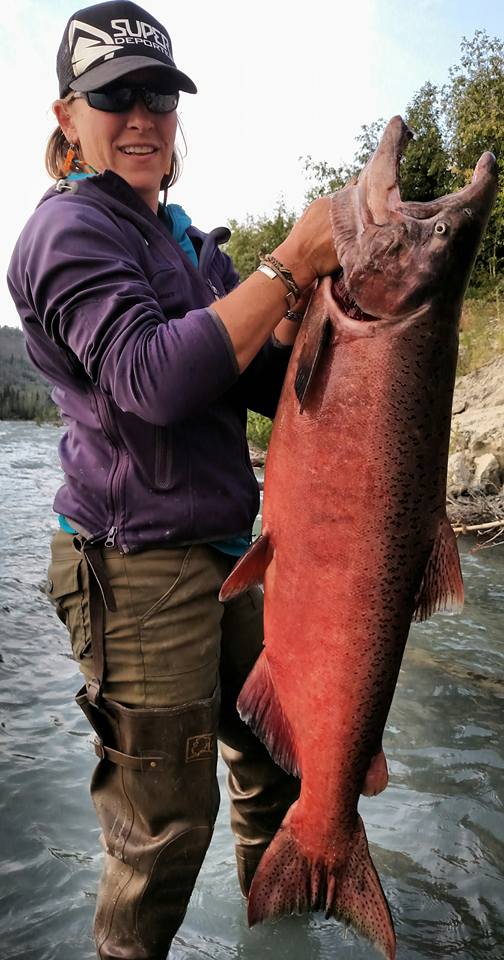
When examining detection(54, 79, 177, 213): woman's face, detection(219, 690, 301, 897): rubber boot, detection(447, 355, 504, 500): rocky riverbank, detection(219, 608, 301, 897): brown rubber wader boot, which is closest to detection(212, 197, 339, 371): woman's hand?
detection(54, 79, 177, 213): woman's face

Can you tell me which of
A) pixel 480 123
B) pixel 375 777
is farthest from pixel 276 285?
pixel 480 123

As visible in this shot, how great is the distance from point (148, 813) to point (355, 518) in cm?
99

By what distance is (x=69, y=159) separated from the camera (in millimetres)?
2303

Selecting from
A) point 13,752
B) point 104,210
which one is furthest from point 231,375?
point 13,752

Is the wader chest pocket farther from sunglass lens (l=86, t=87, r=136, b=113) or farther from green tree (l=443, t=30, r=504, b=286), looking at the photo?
green tree (l=443, t=30, r=504, b=286)

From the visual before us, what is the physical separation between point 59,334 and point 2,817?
2.51 m

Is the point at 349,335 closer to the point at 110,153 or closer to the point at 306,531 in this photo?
the point at 306,531

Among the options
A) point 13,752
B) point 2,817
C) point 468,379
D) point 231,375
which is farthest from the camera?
point 468,379

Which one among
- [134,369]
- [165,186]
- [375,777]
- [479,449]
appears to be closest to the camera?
[134,369]

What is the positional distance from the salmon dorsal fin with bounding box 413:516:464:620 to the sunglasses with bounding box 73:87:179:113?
1411 mm

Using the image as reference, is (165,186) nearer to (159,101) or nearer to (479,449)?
(159,101)

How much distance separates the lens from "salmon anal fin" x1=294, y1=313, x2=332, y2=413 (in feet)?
6.18

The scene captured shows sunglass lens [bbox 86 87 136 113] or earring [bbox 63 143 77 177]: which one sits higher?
sunglass lens [bbox 86 87 136 113]

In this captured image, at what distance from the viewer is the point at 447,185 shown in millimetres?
25453
